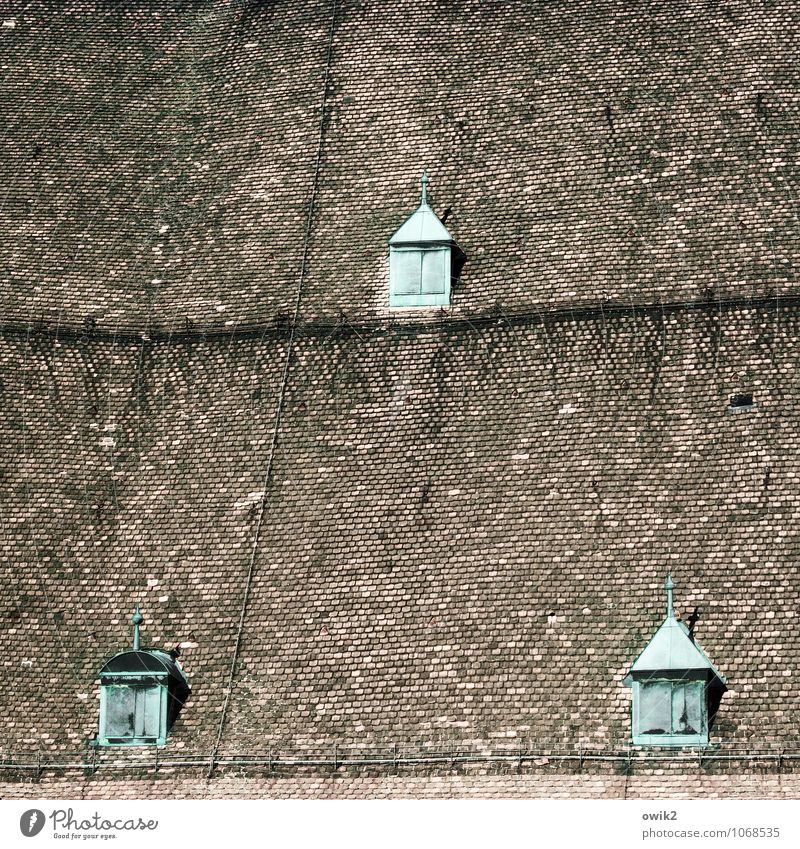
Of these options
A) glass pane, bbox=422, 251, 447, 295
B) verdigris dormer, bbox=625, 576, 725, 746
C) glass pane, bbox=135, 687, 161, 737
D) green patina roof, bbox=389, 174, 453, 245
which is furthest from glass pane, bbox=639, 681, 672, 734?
green patina roof, bbox=389, 174, 453, 245

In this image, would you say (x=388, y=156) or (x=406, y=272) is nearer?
(x=406, y=272)

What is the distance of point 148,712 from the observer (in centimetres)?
3080

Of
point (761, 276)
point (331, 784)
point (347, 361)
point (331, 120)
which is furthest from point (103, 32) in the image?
point (331, 784)

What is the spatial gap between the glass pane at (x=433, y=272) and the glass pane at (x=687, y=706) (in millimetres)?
8561

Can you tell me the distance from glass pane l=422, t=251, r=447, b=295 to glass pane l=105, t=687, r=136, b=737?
852 cm

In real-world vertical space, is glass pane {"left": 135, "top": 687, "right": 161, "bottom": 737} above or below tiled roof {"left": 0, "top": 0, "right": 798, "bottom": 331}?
below

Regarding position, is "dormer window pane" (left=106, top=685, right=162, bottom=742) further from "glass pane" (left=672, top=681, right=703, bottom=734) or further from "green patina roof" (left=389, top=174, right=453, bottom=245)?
"green patina roof" (left=389, top=174, right=453, bottom=245)

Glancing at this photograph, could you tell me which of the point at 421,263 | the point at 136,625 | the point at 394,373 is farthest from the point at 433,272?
the point at 136,625

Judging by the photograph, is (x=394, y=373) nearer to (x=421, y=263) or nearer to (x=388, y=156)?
(x=421, y=263)

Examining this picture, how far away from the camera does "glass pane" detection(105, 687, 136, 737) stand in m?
30.8

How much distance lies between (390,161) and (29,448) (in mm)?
8181

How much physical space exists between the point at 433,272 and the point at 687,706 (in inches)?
360

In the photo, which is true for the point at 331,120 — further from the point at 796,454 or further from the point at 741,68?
the point at 796,454

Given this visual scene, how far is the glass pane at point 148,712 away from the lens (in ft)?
101
